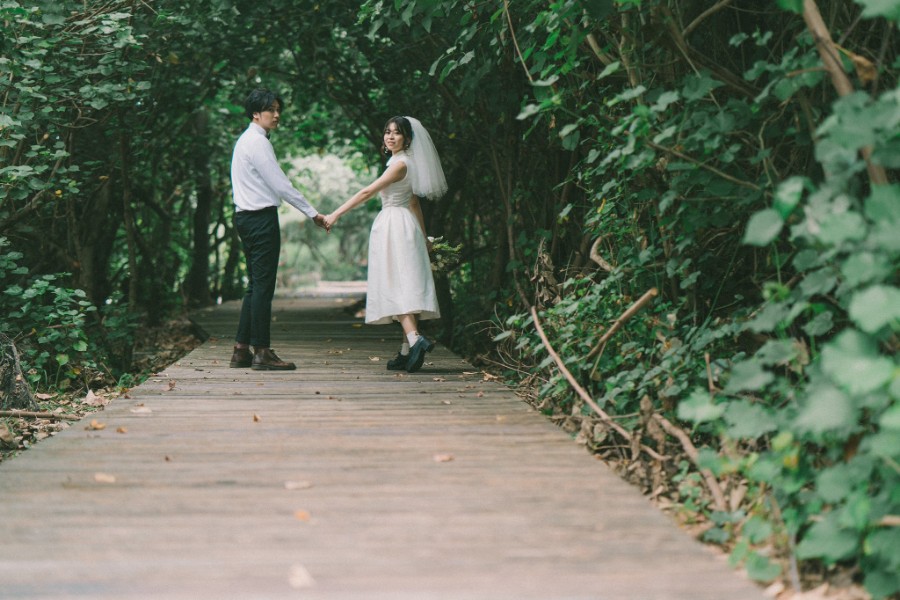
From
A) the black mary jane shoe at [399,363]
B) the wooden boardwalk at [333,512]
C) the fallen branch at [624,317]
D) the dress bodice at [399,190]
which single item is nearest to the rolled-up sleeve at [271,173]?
the dress bodice at [399,190]

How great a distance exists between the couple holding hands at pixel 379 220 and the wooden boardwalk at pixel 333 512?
1.50 metres

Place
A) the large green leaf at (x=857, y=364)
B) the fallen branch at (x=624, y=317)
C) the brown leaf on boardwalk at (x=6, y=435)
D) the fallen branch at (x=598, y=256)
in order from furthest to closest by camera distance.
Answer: the fallen branch at (x=598, y=256) < the brown leaf on boardwalk at (x=6, y=435) < the fallen branch at (x=624, y=317) < the large green leaf at (x=857, y=364)

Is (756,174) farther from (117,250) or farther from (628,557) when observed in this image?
(117,250)

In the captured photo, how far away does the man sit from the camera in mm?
7164

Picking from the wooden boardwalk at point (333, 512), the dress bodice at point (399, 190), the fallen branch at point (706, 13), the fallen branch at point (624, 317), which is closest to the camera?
the wooden boardwalk at point (333, 512)

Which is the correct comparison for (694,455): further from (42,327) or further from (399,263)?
(42,327)

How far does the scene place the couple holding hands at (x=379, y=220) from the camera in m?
7.23

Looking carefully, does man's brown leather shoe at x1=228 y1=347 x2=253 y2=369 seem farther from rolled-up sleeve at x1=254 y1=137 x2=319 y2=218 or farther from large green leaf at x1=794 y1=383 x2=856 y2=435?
large green leaf at x1=794 y1=383 x2=856 y2=435

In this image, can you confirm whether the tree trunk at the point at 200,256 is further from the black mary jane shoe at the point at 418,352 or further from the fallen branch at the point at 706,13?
the fallen branch at the point at 706,13

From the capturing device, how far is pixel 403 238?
24.2 ft

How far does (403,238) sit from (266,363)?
144 centimetres

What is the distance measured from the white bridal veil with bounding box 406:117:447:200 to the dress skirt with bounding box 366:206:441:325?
0.78ft

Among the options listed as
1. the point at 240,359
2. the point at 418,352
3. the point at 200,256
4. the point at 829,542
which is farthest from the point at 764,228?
the point at 200,256

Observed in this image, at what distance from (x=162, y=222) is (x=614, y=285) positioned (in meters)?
11.4
